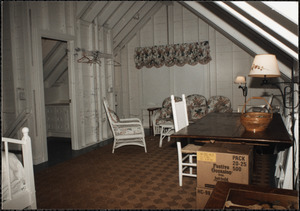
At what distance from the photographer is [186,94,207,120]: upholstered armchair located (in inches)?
226

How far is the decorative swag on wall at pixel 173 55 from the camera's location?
6.29 meters

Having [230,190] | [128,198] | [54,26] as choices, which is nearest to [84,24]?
[54,26]

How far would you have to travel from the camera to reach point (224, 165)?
6.99ft

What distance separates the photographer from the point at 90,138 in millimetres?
5230

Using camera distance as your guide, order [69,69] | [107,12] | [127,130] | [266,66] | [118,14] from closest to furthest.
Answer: [266,66] → [127,130] → [69,69] → [107,12] → [118,14]

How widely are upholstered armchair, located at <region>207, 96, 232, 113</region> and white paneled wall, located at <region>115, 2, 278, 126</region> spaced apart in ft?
1.64

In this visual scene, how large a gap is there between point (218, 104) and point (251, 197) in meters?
4.64

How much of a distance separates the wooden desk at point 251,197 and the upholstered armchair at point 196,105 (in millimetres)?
4386

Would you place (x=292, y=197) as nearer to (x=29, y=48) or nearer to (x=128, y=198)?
(x=128, y=198)

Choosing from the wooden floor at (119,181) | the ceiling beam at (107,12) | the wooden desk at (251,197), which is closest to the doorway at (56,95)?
the ceiling beam at (107,12)

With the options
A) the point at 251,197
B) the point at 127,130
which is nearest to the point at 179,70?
the point at 127,130

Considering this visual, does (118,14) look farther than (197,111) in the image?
No

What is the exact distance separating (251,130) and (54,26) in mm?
3690

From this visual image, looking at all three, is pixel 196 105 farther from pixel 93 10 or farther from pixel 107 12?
pixel 93 10
